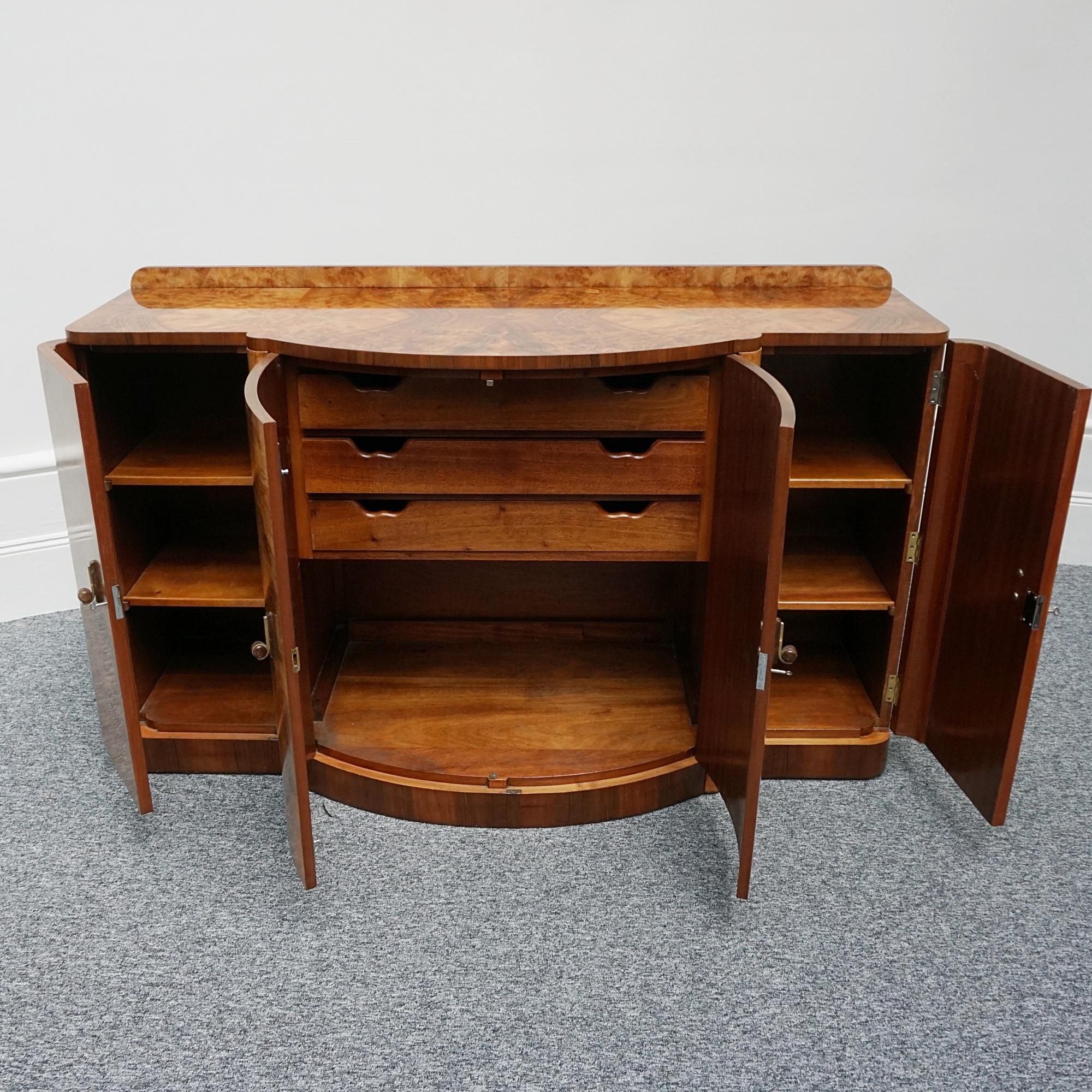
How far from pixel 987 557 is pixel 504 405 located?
853 millimetres

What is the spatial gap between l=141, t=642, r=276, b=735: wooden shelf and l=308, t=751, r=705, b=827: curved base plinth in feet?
0.68

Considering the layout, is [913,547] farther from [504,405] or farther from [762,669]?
[504,405]

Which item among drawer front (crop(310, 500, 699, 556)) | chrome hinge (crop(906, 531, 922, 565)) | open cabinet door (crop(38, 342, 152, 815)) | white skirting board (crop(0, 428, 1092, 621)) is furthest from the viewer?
white skirting board (crop(0, 428, 1092, 621))

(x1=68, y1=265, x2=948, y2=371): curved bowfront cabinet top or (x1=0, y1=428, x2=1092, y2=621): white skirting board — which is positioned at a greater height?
(x1=68, y1=265, x2=948, y2=371): curved bowfront cabinet top

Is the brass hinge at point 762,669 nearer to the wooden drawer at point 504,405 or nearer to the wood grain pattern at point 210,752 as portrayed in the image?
the wooden drawer at point 504,405

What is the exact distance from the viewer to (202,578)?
189 cm

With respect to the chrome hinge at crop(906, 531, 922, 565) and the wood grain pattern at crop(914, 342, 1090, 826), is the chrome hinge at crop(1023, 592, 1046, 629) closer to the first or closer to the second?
the wood grain pattern at crop(914, 342, 1090, 826)

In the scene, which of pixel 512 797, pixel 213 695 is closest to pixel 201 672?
pixel 213 695

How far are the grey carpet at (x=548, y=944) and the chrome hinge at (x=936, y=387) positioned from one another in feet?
2.31

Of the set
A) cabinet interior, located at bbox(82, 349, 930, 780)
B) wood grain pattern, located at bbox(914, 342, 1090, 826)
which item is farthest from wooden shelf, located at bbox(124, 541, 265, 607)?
wood grain pattern, located at bbox(914, 342, 1090, 826)

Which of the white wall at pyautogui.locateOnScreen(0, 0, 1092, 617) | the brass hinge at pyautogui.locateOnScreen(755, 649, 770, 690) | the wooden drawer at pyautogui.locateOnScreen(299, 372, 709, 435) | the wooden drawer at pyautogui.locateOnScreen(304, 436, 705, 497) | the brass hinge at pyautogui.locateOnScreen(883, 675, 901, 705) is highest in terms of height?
the white wall at pyautogui.locateOnScreen(0, 0, 1092, 617)

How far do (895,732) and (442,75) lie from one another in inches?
67.7

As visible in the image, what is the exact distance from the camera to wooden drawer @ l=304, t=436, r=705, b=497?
1.63m

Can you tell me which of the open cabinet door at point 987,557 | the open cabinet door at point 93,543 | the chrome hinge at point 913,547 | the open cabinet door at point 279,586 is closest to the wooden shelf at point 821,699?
the open cabinet door at point 987,557
